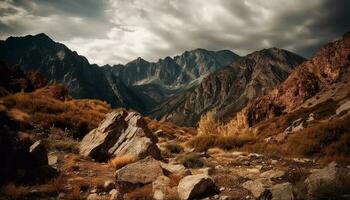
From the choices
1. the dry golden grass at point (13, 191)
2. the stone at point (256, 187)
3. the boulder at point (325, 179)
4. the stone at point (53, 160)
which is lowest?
the stone at point (256, 187)

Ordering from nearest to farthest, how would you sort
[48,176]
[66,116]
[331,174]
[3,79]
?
[331,174]
[48,176]
[66,116]
[3,79]

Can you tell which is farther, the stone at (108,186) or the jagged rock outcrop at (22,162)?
the jagged rock outcrop at (22,162)

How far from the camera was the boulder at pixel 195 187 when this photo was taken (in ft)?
34.9

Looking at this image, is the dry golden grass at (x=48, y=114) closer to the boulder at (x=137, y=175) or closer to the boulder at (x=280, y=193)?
the boulder at (x=137, y=175)

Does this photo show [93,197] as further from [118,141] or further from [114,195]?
[118,141]

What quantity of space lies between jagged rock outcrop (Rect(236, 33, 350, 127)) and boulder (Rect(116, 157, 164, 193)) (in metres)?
130

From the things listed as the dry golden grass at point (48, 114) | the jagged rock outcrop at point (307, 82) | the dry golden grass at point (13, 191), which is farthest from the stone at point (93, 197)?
the jagged rock outcrop at point (307, 82)

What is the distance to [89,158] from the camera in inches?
733

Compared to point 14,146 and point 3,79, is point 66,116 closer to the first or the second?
point 14,146

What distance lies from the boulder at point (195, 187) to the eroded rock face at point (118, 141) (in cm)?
691

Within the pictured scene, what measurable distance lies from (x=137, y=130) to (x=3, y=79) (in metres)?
30.2

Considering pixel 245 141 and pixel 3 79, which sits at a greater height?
pixel 3 79

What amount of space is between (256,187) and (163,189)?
10.5 ft

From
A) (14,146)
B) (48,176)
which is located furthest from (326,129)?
(14,146)
